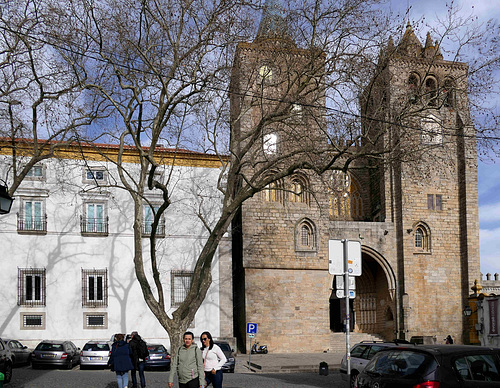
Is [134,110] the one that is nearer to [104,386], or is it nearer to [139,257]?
[139,257]

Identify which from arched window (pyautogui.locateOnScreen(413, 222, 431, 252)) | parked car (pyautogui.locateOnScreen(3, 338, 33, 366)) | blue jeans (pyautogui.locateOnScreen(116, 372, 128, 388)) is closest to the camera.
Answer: blue jeans (pyautogui.locateOnScreen(116, 372, 128, 388))

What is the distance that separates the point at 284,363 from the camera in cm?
2619

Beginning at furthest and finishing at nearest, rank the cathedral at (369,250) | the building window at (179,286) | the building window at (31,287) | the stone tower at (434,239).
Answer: the stone tower at (434,239) < the cathedral at (369,250) < the building window at (179,286) < the building window at (31,287)

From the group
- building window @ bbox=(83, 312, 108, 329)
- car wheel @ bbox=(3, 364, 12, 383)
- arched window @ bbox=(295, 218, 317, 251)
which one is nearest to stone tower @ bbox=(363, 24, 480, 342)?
arched window @ bbox=(295, 218, 317, 251)

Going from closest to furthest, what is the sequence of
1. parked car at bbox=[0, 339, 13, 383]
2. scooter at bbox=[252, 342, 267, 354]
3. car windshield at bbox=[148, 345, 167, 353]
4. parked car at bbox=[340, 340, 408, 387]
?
parked car at bbox=[340, 340, 408, 387] < parked car at bbox=[0, 339, 13, 383] < car windshield at bbox=[148, 345, 167, 353] < scooter at bbox=[252, 342, 267, 354]

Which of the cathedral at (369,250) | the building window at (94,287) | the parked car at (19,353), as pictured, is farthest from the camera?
the cathedral at (369,250)

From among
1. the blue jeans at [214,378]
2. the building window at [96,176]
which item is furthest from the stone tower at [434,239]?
the blue jeans at [214,378]

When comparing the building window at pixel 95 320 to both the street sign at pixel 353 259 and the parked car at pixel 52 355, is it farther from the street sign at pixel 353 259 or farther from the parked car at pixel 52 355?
the street sign at pixel 353 259

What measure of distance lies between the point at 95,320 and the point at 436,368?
24.1 meters

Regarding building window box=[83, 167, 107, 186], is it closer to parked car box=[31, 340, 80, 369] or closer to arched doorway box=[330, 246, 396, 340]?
parked car box=[31, 340, 80, 369]

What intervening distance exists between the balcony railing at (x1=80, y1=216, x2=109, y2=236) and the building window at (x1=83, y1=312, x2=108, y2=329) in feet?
12.3

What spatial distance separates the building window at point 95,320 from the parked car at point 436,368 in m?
22.8

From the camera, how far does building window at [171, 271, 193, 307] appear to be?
30891 millimetres

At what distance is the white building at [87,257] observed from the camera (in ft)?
95.5
